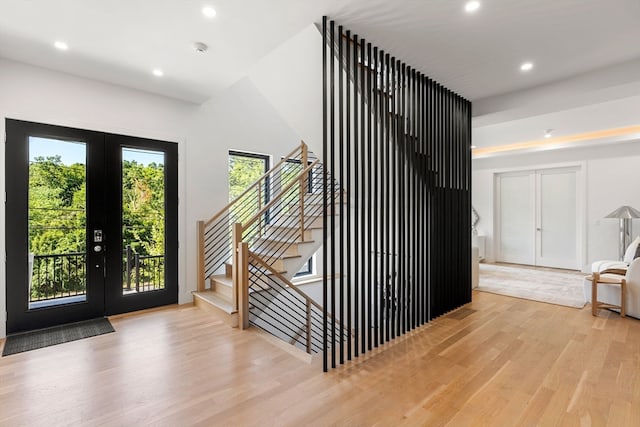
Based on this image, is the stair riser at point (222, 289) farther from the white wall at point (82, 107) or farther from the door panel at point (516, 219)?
the door panel at point (516, 219)

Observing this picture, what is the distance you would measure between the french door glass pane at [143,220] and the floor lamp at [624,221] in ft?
26.1

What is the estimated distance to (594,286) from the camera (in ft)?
13.1

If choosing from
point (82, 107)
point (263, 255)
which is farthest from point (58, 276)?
point (263, 255)

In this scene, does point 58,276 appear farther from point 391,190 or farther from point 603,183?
point 603,183

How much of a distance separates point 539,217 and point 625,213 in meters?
1.76

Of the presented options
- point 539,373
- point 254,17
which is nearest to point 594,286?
point 539,373

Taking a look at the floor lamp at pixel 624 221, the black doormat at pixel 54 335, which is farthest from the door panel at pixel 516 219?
the black doormat at pixel 54 335

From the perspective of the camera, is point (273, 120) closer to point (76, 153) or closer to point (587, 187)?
point (76, 153)

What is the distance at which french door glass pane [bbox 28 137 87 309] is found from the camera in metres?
3.50

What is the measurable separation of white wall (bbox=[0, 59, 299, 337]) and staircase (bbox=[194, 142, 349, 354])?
26 cm

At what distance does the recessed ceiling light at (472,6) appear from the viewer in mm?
2465

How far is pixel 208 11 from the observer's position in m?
2.57

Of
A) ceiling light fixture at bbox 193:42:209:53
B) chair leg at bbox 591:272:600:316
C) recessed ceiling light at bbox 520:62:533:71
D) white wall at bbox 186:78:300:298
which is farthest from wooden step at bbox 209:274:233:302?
chair leg at bbox 591:272:600:316

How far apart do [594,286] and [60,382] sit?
5.67 m
